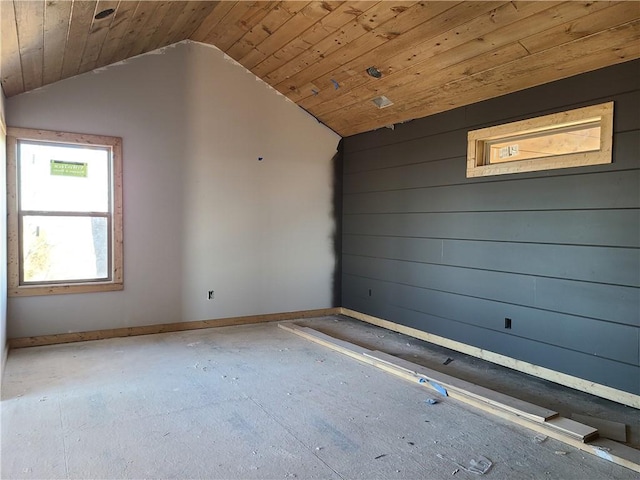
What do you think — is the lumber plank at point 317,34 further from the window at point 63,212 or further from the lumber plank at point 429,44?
the window at point 63,212

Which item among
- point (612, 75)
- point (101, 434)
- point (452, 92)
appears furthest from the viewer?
point (452, 92)

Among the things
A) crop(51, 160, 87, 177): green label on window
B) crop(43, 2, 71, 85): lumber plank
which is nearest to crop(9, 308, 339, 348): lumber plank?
crop(51, 160, 87, 177): green label on window

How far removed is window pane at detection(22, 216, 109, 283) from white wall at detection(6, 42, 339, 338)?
25 cm

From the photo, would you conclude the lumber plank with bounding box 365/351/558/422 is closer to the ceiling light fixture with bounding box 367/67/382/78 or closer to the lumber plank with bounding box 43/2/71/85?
the ceiling light fixture with bounding box 367/67/382/78

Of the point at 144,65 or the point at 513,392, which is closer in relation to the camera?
the point at 513,392

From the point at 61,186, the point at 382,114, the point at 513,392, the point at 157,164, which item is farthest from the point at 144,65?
the point at 513,392

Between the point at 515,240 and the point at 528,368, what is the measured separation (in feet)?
3.83

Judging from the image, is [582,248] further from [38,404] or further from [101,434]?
[38,404]

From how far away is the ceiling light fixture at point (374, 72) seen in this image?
4531 mm

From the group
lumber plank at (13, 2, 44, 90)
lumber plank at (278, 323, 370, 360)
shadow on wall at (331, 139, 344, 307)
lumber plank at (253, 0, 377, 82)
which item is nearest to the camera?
lumber plank at (13, 2, 44, 90)

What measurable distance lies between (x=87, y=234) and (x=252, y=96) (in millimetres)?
2659

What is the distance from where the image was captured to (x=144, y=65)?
16.7 ft

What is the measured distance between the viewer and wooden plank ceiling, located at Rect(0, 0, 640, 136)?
10.0 feet

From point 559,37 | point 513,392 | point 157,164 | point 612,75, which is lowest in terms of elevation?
point 513,392
